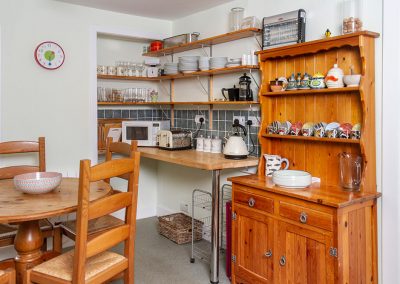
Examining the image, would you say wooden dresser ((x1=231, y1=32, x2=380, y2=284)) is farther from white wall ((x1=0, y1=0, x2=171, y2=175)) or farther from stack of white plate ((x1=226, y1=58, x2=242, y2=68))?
white wall ((x1=0, y1=0, x2=171, y2=175))

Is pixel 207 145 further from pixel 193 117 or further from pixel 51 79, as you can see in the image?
pixel 51 79

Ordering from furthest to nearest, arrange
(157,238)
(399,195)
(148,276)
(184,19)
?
(184,19)
(157,238)
(148,276)
(399,195)

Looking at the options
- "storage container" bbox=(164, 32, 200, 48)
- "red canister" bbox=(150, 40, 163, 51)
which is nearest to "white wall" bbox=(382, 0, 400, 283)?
"storage container" bbox=(164, 32, 200, 48)

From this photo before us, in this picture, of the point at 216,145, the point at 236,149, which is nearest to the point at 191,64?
the point at 216,145

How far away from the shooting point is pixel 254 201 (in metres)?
2.51

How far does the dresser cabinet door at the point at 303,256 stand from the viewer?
2.07 metres

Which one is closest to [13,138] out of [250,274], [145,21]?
[145,21]

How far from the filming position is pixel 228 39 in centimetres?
332

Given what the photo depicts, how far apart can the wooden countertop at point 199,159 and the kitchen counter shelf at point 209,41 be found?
102 centimetres

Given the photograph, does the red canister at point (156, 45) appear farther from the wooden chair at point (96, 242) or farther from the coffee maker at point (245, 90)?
the wooden chair at point (96, 242)

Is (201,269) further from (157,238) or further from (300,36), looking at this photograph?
(300,36)

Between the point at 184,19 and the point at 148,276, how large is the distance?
8.76ft

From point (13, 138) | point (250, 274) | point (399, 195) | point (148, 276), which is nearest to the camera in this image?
point (399, 195)

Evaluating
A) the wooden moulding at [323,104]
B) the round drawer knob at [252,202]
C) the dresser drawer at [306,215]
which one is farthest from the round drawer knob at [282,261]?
the wooden moulding at [323,104]
